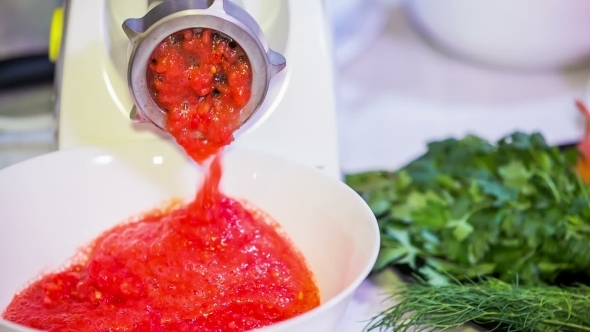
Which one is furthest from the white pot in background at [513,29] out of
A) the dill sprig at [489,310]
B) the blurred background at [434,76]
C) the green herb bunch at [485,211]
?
the dill sprig at [489,310]

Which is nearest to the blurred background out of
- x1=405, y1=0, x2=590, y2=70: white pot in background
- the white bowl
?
x1=405, y1=0, x2=590, y2=70: white pot in background

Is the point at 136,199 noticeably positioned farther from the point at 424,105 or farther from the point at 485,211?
the point at 424,105

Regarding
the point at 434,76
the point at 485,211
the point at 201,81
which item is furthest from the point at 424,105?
the point at 201,81

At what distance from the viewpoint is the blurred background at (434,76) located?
3.36ft

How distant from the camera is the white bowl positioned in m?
0.64

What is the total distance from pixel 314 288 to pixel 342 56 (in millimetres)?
595

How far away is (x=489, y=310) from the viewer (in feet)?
2.32

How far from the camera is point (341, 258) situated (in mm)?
629

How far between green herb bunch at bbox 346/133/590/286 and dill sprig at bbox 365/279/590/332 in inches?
1.8

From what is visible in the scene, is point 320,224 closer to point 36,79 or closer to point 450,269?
point 450,269

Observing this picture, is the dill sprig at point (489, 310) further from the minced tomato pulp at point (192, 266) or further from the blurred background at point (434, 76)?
the blurred background at point (434, 76)

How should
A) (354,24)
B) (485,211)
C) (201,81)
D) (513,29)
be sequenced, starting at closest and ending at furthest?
(201,81)
(485,211)
(513,29)
(354,24)

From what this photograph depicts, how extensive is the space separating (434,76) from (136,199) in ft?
2.07

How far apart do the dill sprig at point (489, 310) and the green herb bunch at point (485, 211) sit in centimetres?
5
